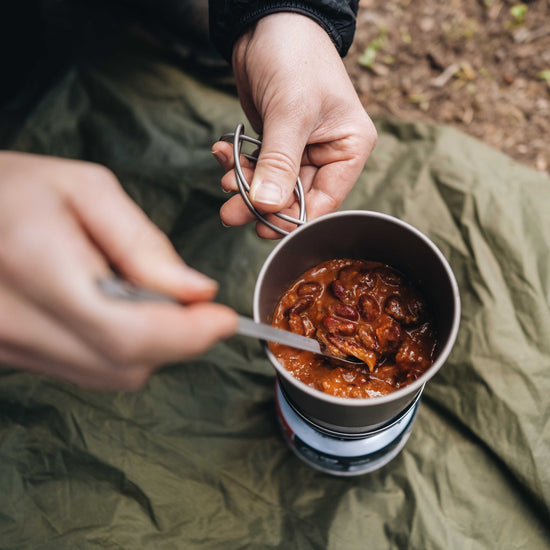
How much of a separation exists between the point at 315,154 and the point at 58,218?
0.82m

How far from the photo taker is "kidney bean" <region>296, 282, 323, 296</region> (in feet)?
3.42

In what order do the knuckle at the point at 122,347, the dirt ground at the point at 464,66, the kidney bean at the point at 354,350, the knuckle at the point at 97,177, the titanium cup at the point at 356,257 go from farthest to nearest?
the dirt ground at the point at 464,66, the kidney bean at the point at 354,350, the titanium cup at the point at 356,257, the knuckle at the point at 97,177, the knuckle at the point at 122,347

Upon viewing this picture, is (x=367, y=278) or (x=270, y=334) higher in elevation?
(x=270, y=334)

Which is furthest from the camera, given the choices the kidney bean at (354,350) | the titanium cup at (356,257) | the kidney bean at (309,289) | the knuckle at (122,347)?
the kidney bean at (309,289)

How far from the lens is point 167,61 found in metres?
1.80

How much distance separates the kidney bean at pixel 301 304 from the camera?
101cm

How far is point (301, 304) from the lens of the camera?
102cm

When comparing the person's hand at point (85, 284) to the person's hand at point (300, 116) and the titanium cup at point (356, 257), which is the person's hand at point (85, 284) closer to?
the titanium cup at point (356, 257)

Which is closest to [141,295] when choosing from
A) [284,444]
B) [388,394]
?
[388,394]

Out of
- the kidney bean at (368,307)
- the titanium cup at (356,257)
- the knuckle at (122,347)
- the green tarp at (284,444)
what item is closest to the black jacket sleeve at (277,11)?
the green tarp at (284,444)

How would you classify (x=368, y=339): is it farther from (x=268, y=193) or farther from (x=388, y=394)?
(x=268, y=193)

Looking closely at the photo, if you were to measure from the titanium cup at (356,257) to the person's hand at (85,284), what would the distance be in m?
0.21

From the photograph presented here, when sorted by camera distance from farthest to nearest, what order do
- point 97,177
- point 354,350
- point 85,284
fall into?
point 354,350 < point 97,177 < point 85,284

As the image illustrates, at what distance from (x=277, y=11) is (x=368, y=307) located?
80 cm
